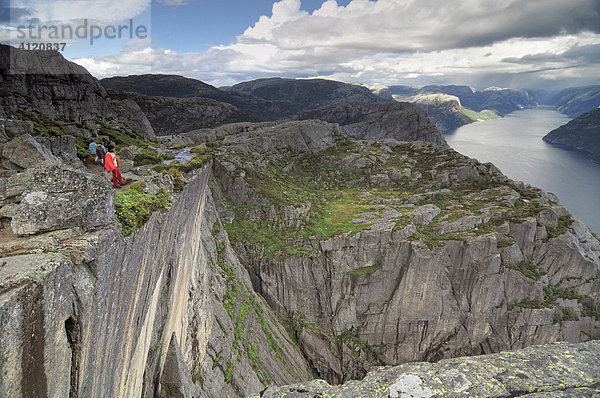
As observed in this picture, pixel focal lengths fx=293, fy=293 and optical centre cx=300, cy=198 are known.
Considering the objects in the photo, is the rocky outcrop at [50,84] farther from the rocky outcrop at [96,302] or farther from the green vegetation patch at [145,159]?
the rocky outcrop at [96,302]

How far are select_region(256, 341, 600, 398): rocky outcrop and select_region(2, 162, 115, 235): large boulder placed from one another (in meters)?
6.17

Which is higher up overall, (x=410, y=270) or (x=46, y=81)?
(x=46, y=81)

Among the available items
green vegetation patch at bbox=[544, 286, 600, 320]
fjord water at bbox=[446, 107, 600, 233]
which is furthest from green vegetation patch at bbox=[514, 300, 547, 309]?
fjord water at bbox=[446, 107, 600, 233]

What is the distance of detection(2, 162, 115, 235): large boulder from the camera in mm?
6676

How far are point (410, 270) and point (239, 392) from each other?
74.1 feet

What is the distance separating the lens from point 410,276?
34344mm

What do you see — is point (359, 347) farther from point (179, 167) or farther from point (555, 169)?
point (555, 169)

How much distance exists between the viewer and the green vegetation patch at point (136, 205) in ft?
30.7

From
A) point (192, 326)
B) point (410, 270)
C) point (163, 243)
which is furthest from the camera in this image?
point (410, 270)

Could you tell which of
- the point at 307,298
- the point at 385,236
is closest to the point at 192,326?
the point at 307,298

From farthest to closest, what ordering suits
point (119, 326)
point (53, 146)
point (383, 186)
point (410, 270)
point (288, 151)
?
1. point (288, 151)
2. point (383, 186)
3. point (410, 270)
4. point (53, 146)
5. point (119, 326)

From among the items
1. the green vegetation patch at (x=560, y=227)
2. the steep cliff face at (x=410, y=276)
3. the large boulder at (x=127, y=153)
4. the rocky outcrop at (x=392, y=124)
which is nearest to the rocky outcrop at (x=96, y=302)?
the large boulder at (x=127, y=153)

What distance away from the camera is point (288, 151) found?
5603 cm

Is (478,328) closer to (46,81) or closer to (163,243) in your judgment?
(163,243)
